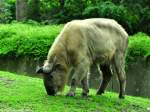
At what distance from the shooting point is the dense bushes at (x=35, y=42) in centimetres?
1730

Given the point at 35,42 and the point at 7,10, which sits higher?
the point at 7,10

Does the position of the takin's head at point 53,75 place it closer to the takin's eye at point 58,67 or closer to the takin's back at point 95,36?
the takin's eye at point 58,67

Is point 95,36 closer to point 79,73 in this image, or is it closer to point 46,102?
point 79,73

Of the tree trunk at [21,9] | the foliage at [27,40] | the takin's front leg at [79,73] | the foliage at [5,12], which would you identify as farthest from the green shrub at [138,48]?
the foliage at [5,12]

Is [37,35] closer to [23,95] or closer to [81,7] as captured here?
[81,7]

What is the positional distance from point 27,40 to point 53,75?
23.9ft

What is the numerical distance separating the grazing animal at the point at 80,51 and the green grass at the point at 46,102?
1.28 ft

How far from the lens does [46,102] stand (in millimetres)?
10773

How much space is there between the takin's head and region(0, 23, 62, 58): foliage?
628 cm

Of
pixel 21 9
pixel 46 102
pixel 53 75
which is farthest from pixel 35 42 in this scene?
pixel 46 102

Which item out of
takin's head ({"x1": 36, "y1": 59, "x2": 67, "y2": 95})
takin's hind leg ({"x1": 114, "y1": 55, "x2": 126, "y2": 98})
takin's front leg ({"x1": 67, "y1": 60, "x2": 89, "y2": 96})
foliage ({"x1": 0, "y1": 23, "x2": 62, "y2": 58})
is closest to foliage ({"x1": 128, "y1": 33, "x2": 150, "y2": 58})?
foliage ({"x1": 0, "y1": 23, "x2": 62, "y2": 58})

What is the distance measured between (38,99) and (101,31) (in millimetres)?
2299

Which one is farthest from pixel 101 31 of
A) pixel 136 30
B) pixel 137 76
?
pixel 136 30

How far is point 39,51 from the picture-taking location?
706 inches
